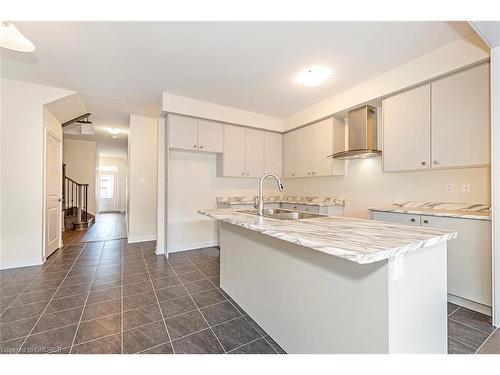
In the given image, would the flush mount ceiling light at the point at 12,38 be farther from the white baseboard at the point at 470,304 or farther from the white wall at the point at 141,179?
the white baseboard at the point at 470,304

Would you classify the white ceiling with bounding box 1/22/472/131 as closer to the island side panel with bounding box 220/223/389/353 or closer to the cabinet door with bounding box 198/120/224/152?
the cabinet door with bounding box 198/120/224/152

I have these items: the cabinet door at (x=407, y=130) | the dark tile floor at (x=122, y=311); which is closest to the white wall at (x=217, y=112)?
the cabinet door at (x=407, y=130)

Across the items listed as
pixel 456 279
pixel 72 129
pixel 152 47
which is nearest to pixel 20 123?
pixel 72 129

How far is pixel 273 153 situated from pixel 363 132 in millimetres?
1877

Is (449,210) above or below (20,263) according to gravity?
above

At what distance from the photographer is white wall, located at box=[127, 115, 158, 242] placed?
14.8 feet

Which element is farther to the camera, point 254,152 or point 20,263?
point 254,152

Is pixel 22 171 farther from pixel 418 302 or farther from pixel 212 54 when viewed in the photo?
pixel 418 302

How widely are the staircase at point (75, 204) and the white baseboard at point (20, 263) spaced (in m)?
2.86

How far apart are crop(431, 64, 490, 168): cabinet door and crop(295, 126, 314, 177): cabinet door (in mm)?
1863

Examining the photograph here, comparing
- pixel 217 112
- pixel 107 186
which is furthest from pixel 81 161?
pixel 217 112

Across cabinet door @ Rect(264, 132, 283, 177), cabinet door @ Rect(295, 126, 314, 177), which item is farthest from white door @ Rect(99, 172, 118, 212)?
cabinet door @ Rect(295, 126, 314, 177)

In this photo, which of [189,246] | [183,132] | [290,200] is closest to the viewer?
[183,132]

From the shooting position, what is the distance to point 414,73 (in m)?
2.44
